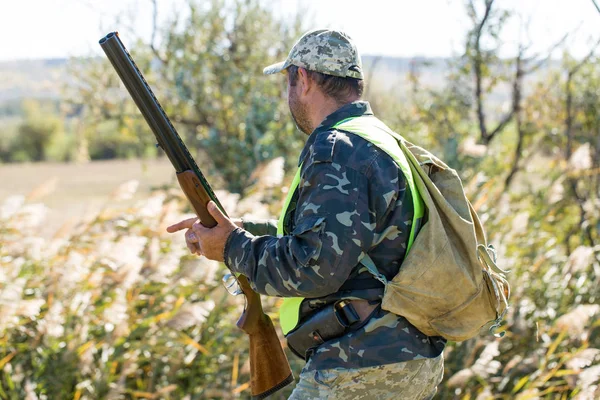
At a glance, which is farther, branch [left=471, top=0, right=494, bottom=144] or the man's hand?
branch [left=471, top=0, right=494, bottom=144]

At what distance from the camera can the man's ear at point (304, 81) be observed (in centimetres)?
270

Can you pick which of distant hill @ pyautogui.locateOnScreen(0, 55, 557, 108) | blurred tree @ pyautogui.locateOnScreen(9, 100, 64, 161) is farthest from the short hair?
blurred tree @ pyautogui.locateOnScreen(9, 100, 64, 161)

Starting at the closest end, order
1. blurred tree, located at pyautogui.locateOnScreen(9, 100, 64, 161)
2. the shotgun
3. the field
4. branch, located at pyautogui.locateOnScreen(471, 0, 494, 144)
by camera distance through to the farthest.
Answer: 1. the shotgun
2. branch, located at pyautogui.locateOnScreen(471, 0, 494, 144)
3. the field
4. blurred tree, located at pyautogui.locateOnScreen(9, 100, 64, 161)

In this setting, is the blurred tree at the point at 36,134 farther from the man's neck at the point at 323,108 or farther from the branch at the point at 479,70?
the man's neck at the point at 323,108

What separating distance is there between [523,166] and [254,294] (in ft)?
16.2

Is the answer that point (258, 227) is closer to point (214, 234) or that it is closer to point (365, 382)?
point (214, 234)

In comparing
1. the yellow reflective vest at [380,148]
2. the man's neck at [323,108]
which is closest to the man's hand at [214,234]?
the yellow reflective vest at [380,148]

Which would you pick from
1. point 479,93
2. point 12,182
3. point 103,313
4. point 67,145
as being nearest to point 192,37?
point 479,93

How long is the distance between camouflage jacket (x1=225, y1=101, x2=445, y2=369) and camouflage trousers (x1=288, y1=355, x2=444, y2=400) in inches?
1.2

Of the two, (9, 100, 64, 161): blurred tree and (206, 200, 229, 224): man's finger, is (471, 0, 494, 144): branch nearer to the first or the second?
(206, 200, 229, 224): man's finger

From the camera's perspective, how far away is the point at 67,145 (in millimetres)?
37312

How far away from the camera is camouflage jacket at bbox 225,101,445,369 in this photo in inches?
93.5

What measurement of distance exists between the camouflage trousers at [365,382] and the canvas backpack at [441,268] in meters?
0.16

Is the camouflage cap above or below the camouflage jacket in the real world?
above
